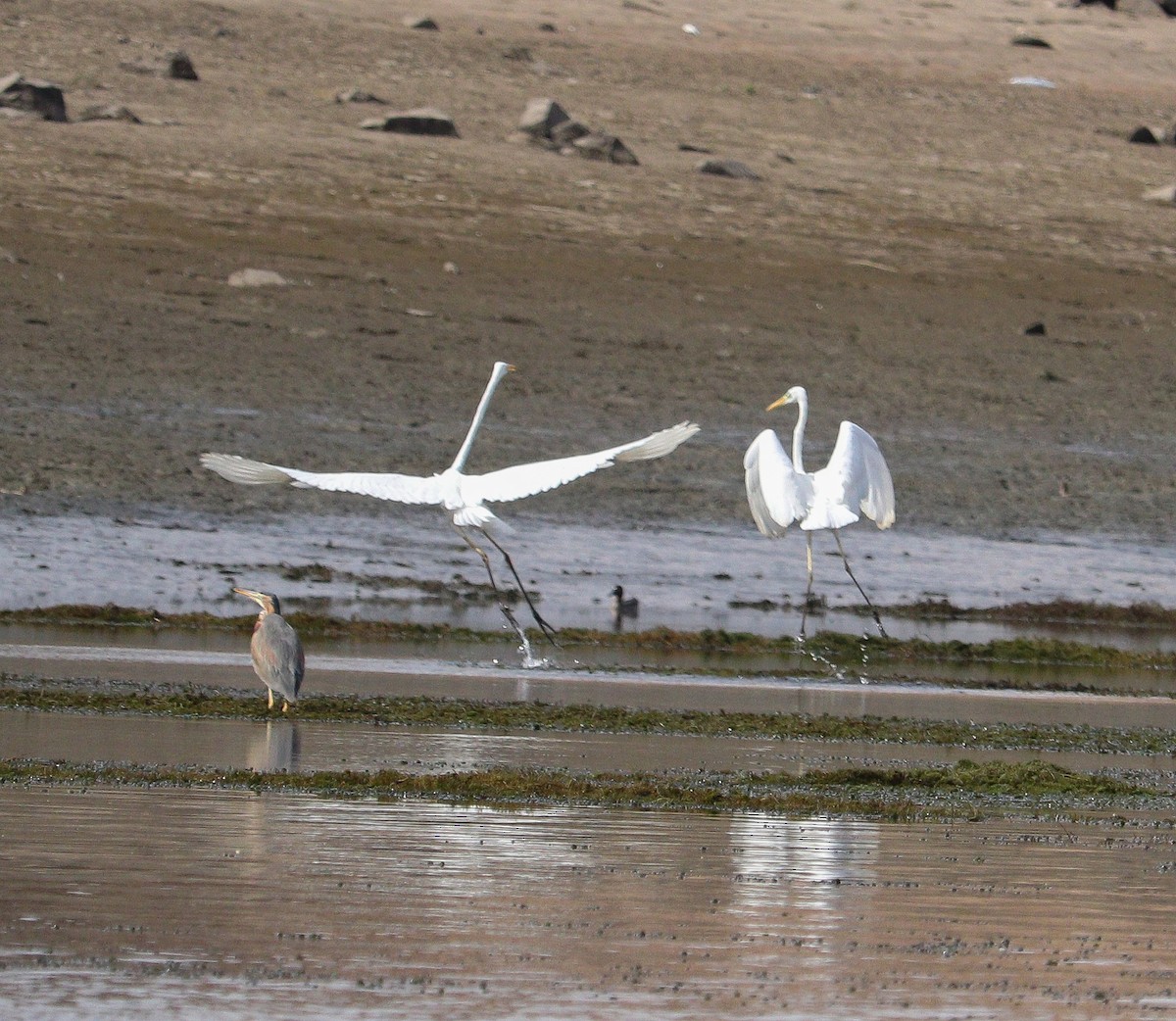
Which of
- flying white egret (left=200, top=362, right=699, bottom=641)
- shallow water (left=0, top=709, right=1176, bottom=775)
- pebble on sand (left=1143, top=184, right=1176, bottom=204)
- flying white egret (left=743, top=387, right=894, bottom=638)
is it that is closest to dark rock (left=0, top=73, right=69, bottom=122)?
flying white egret (left=200, top=362, right=699, bottom=641)

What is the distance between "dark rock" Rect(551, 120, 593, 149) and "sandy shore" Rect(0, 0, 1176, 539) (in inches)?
23.6

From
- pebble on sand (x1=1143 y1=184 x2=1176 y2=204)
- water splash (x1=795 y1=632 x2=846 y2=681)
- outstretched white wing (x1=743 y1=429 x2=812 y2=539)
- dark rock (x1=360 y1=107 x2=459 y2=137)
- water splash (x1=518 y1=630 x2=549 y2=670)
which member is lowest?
water splash (x1=795 y1=632 x2=846 y2=681)

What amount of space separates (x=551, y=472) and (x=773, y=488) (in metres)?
2.02

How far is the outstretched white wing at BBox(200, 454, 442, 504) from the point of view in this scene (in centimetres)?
1109

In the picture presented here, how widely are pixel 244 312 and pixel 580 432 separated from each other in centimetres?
330

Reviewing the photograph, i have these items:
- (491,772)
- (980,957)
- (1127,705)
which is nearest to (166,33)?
(1127,705)

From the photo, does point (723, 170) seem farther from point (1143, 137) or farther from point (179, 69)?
point (1143, 137)

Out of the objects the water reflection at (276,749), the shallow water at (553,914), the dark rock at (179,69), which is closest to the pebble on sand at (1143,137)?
the dark rock at (179,69)

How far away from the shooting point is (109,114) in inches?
902

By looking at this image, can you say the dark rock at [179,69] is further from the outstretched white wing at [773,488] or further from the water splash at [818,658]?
the water splash at [818,658]

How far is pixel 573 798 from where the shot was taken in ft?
24.5

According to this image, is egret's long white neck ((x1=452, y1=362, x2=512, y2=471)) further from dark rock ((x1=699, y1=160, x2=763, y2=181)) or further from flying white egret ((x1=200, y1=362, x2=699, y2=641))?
dark rock ((x1=699, y1=160, x2=763, y2=181))

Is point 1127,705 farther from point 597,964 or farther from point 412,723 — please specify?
point 597,964

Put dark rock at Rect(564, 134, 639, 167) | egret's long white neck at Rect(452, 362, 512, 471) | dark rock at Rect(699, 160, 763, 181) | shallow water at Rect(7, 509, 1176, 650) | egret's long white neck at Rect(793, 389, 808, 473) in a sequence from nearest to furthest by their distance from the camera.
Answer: egret's long white neck at Rect(452, 362, 512, 471) → shallow water at Rect(7, 509, 1176, 650) → egret's long white neck at Rect(793, 389, 808, 473) → dark rock at Rect(564, 134, 639, 167) → dark rock at Rect(699, 160, 763, 181)
